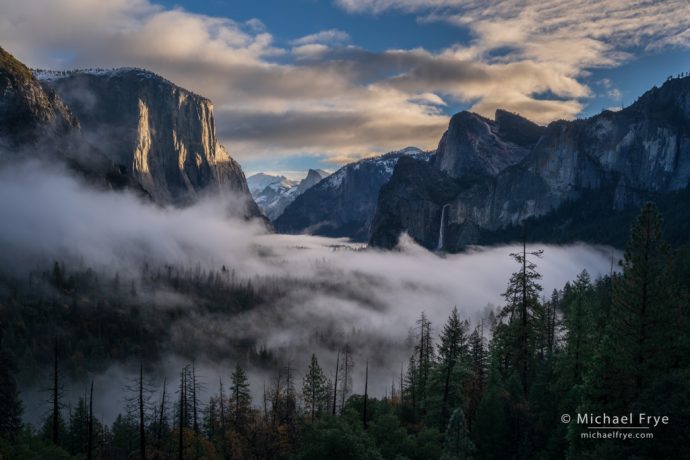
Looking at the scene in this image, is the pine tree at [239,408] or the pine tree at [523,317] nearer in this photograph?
the pine tree at [523,317]

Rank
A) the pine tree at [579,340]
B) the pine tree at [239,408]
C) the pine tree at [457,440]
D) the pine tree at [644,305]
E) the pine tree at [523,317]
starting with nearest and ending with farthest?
the pine tree at [644,305], the pine tree at [457,440], the pine tree at [523,317], the pine tree at [579,340], the pine tree at [239,408]

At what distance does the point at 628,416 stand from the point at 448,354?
1161 inches

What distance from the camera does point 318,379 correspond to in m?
104

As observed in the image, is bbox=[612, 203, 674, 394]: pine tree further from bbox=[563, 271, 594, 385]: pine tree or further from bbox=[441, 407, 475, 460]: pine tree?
bbox=[441, 407, 475, 460]: pine tree

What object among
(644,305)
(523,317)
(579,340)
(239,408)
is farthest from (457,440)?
(239,408)

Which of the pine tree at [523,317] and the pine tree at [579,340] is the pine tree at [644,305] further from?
the pine tree at [579,340]

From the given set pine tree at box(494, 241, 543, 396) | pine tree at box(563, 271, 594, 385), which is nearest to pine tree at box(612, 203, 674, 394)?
pine tree at box(494, 241, 543, 396)

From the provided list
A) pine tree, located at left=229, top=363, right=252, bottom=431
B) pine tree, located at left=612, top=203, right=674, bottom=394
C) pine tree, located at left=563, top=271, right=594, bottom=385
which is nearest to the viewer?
pine tree, located at left=612, top=203, right=674, bottom=394

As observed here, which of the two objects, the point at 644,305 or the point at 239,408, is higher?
the point at 644,305

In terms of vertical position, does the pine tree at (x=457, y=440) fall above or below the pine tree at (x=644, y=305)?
below

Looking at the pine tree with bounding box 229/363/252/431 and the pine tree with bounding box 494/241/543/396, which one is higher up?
the pine tree with bounding box 494/241/543/396

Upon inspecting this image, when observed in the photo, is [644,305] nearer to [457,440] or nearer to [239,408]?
[457,440]

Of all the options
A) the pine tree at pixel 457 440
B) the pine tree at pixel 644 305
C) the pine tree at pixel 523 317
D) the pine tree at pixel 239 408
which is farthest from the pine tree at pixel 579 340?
the pine tree at pixel 239 408

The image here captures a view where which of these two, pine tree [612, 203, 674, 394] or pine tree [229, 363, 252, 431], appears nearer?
pine tree [612, 203, 674, 394]
